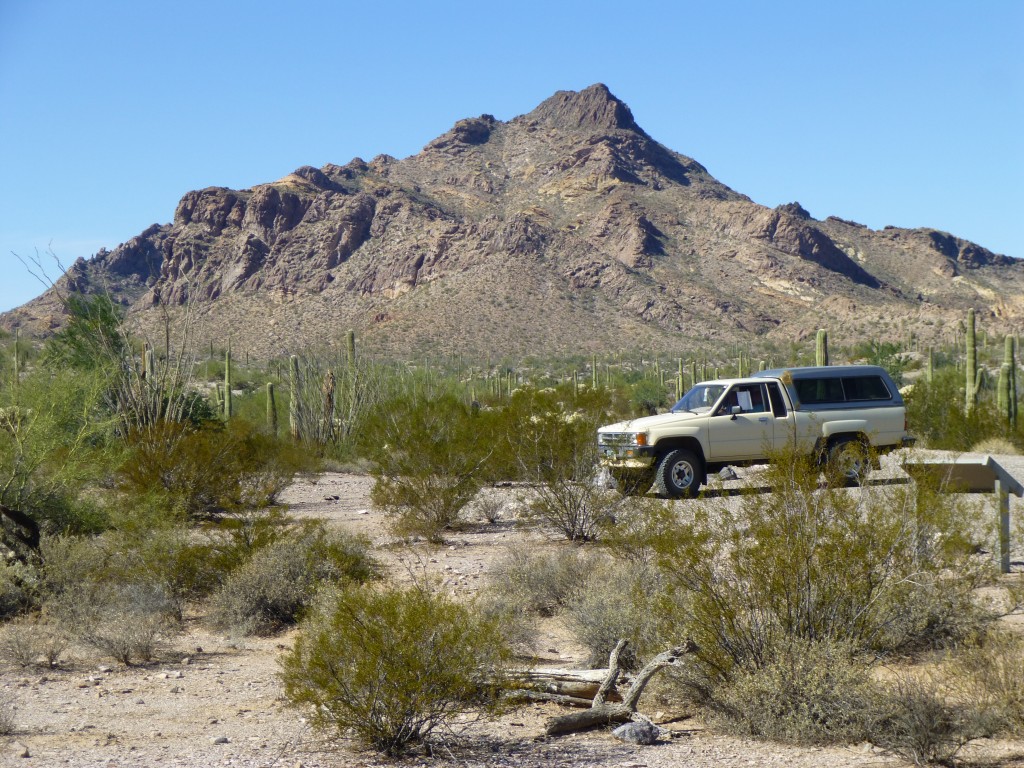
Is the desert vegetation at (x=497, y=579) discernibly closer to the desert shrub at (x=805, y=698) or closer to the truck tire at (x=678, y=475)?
the desert shrub at (x=805, y=698)

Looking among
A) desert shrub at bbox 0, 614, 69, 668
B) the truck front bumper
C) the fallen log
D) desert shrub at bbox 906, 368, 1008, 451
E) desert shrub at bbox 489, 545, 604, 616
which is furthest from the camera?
desert shrub at bbox 906, 368, 1008, 451

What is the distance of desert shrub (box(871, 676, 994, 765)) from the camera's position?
5.61 metres

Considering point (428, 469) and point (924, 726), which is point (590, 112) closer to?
point (428, 469)

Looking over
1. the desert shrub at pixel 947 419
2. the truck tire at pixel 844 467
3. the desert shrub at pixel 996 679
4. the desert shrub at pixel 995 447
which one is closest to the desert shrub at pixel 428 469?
the truck tire at pixel 844 467

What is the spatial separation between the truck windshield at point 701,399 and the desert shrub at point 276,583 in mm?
7877

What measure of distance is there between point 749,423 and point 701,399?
1116 mm

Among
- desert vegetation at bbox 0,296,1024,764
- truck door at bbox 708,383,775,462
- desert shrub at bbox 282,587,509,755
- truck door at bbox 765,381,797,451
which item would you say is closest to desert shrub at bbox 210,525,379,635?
desert vegetation at bbox 0,296,1024,764

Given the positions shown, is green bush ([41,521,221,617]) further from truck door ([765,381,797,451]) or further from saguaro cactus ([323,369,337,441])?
saguaro cactus ([323,369,337,441])

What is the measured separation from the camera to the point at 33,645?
8508mm

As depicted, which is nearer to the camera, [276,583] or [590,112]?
[276,583]

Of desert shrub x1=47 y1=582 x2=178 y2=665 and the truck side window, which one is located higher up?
the truck side window

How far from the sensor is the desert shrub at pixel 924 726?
18.4 feet

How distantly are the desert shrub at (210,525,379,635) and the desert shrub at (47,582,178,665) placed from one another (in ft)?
1.88

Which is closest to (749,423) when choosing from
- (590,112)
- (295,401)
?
(295,401)
